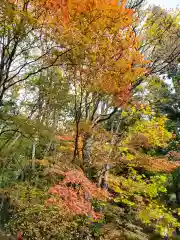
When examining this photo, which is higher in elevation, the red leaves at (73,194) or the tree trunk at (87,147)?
the tree trunk at (87,147)

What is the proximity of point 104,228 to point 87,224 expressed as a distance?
37.4 inches

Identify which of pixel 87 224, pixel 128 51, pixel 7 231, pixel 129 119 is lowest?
pixel 7 231

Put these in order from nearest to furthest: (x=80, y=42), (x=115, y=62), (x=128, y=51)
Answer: (x=80, y=42)
(x=115, y=62)
(x=128, y=51)

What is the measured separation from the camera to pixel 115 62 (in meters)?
6.90

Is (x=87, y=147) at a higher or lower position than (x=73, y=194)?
higher

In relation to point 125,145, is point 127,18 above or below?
above

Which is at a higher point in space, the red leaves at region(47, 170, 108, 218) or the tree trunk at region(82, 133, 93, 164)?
the tree trunk at region(82, 133, 93, 164)

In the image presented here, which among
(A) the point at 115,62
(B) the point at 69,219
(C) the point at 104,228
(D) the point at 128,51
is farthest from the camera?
(B) the point at 69,219

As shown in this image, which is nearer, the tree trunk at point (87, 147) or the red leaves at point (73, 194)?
the red leaves at point (73, 194)

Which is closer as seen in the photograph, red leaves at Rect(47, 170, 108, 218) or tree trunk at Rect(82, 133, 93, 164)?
red leaves at Rect(47, 170, 108, 218)

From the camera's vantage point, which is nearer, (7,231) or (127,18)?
(127,18)

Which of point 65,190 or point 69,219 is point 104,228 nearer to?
point 69,219

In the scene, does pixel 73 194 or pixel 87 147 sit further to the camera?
pixel 87 147

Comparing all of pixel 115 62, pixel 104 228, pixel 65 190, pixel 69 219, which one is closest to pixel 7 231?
pixel 69 219
